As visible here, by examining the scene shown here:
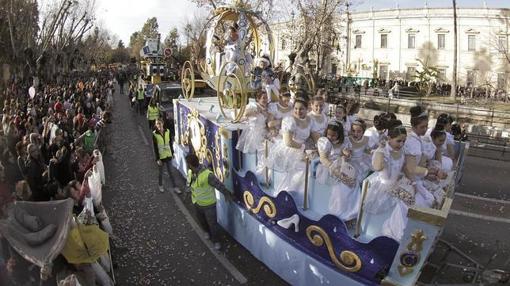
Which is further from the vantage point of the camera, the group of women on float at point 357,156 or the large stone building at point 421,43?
the large stone building at point 421,43

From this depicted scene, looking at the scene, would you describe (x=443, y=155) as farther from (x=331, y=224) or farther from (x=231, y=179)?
(x=231, y=179)

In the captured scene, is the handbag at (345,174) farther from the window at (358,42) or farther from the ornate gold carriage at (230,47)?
the window at (358,42)

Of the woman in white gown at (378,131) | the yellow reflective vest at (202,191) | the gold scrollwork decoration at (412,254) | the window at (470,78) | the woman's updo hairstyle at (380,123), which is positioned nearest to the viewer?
the gold scrollwork decoration at (412,254)

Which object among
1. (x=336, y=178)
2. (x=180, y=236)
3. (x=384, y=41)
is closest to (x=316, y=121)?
(x=336, y=178)

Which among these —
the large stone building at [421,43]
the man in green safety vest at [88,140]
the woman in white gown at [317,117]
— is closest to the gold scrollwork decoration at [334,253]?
the woman in white gown at [317,117]

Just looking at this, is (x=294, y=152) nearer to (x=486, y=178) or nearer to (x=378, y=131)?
(x=378, y=131)

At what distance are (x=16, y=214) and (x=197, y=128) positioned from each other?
5.24 meters

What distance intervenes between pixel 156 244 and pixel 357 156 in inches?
146

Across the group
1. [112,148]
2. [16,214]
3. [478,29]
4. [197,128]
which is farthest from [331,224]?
[478,29]

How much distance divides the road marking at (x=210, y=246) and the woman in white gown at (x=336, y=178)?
1.81 m

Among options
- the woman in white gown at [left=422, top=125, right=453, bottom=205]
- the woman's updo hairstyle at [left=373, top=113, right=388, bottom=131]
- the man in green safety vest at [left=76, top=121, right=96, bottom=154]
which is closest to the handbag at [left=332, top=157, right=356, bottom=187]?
the woman in white gown at [left=422, top=125, right=453, bottom=205]

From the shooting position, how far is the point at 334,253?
197 inches

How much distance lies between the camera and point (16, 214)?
4238mm

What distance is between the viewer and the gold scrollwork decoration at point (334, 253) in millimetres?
4773
